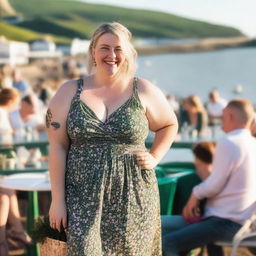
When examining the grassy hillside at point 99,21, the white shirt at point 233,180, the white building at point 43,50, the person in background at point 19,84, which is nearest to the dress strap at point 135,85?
the white shirt at point 233,180

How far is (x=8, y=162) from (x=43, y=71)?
295 feet

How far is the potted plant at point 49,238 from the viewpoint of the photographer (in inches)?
93.9

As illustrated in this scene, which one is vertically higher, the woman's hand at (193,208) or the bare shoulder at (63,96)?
the bare shoulder at (63,96)

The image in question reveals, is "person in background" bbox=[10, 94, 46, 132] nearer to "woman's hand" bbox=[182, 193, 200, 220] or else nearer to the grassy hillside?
"woman's hand" bbox=[182, 193, 200, 220]

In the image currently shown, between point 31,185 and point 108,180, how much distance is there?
1473 mm

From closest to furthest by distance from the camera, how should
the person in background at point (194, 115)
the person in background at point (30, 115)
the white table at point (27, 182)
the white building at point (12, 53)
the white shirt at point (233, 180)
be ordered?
the white shirt at point (233, 180)
the white table at point (27, 182)
the person in background at point (30, 115)
the person in background at point (194, 115)
the white building at point (12, 53)

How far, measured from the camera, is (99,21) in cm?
13675

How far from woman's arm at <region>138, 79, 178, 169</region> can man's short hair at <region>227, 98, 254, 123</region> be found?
657 millimetres

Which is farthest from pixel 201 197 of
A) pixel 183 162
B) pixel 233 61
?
pixel 233 61

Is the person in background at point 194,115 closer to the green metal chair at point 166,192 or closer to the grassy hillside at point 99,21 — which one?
the green metal chair at point 166,192

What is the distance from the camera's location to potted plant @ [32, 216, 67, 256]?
7.82 feet

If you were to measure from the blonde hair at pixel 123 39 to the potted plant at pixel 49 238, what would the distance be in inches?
24.7

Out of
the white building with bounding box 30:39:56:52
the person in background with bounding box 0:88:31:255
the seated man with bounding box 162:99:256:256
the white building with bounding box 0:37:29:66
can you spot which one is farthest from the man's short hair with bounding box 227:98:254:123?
the white building with bounding box 30:39:56:52

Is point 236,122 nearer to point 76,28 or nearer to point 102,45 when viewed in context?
point 102,45
